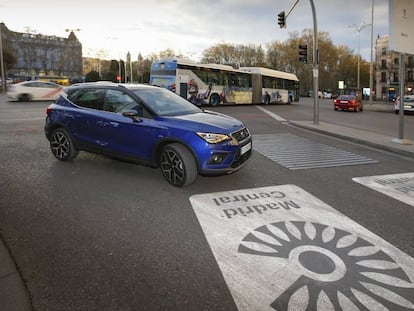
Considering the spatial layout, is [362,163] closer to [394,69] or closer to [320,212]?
[320,212]

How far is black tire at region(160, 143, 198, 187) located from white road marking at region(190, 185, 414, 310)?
500 mm

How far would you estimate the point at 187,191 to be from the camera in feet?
16.4

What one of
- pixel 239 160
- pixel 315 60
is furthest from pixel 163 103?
pixel 315 60

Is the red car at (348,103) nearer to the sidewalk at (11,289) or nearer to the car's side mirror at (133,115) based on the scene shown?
the car's side mirror at (133,115)

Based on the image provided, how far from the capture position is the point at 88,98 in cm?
622

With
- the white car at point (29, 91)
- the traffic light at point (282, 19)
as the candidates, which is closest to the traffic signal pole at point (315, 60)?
the traffic light at point (282, 19)

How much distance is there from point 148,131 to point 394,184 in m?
4.41

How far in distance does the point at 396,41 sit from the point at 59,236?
10104 millimetres

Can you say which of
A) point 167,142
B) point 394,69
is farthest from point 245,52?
point 167,142

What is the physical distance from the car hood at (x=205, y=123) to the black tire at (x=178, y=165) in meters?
0.36

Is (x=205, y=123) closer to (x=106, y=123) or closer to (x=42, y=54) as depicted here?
(x=106, y=123)

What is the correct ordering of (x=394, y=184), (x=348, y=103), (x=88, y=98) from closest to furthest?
(x=394, y=184)
(x=88, y=98)
(x=348, y=103)

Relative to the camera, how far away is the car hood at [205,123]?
497 cm

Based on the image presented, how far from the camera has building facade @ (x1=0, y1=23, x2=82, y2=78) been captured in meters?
88.2
